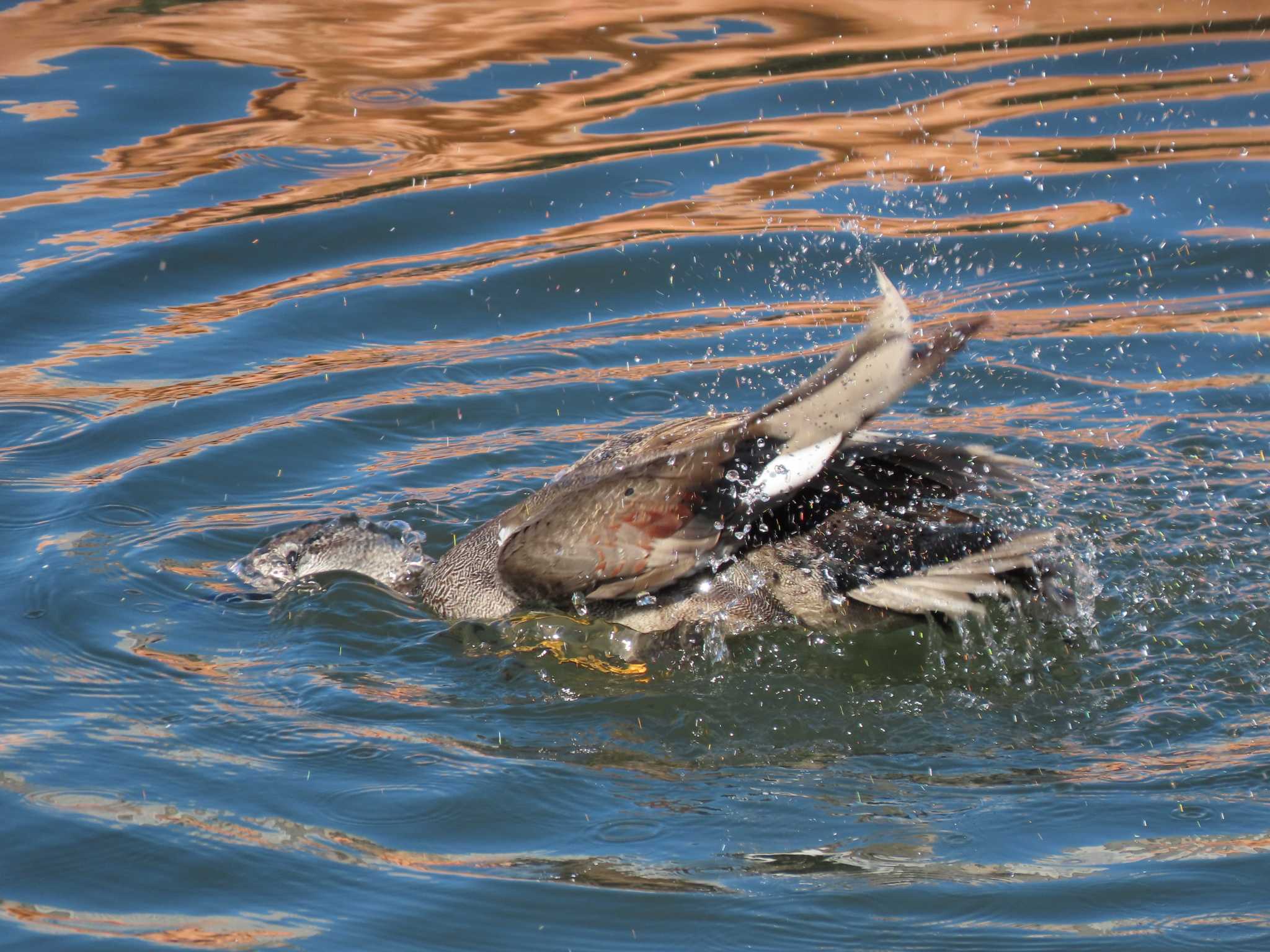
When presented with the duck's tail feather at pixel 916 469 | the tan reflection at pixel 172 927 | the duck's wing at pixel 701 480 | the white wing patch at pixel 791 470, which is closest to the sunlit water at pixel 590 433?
the tan reflection at pixel 172 927

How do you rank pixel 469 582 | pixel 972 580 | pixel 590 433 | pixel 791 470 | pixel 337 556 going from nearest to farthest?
pixel 791 470, pixel 972 580, pixel 469 582, pixel 337 556, pixel 590 433

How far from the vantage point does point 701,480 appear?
472 cm

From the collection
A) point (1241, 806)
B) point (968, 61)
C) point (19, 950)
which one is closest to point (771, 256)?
point (968, 61)

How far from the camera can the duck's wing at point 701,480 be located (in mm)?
4301

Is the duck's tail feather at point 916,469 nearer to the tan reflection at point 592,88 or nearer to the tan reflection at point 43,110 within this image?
the tan reflection at point 592,88

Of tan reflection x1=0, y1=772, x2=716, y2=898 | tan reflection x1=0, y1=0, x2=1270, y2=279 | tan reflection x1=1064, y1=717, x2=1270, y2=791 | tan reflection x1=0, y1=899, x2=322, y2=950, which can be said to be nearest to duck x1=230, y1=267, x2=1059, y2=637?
tan reflection x1=1064, y1=717, x2=1270, y2=791

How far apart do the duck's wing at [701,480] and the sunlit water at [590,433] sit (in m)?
0.32

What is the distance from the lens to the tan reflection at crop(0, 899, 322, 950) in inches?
145

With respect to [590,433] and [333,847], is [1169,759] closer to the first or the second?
[333,847]

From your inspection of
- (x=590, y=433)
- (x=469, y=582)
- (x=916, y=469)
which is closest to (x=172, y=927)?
(x=469, y=582)

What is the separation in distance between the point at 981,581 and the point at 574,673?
124 cm

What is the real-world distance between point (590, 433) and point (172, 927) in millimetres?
3461

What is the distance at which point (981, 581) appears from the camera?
15.4 feet

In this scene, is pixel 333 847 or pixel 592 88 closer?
pixel 333 847
